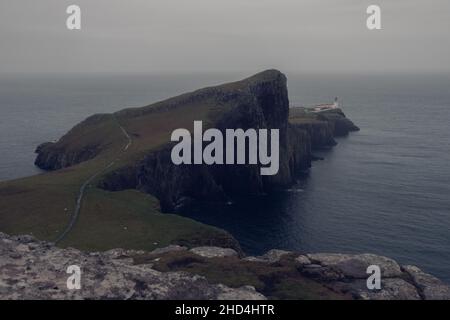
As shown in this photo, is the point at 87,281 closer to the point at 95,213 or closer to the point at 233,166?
the point at 95,213

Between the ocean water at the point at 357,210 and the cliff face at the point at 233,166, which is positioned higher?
the cliff face at the point at 233,166

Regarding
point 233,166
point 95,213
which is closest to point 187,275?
point 95,213

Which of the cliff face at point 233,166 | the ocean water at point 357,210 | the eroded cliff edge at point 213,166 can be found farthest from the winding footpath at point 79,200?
the ocean water at point 357,210

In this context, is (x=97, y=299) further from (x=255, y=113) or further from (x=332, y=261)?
(x=255, y=113)

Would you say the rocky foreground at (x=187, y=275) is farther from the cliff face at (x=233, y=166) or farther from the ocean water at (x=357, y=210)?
the cliff face at (x=233, y=166)
